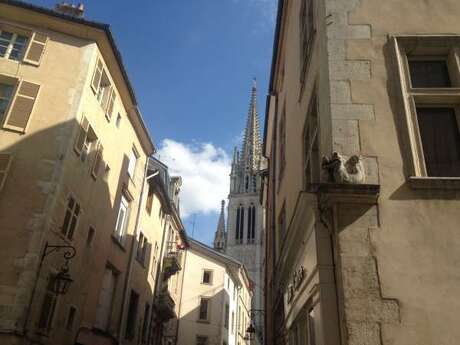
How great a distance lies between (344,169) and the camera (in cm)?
512

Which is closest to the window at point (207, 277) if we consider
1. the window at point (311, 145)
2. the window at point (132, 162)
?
the window at point (132, 162)

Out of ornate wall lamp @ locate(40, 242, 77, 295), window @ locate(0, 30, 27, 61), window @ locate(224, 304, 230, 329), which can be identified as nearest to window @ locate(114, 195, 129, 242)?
ornate wall lamp @ locate(40, 242, 77, 295)

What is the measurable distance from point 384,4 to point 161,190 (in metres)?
19.4

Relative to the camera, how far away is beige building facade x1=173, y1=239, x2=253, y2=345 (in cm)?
3356

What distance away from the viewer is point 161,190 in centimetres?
2450

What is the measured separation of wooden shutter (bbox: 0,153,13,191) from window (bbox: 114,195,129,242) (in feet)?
21.6

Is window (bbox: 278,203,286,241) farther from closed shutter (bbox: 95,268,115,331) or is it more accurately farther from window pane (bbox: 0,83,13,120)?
window pane (bbox: 0,83,13,120)

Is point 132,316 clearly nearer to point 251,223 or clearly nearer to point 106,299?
point 106,299

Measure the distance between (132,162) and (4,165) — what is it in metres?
8.25

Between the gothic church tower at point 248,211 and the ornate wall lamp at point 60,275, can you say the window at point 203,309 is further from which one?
the gothic church tower at point 248,211

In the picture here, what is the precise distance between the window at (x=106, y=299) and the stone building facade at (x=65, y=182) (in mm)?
41

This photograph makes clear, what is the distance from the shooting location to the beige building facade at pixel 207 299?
3356 centimetres

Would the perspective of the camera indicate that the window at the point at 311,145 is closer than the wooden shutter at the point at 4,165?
Yes

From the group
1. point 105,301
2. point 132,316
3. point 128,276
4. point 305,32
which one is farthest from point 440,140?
point 132,316
